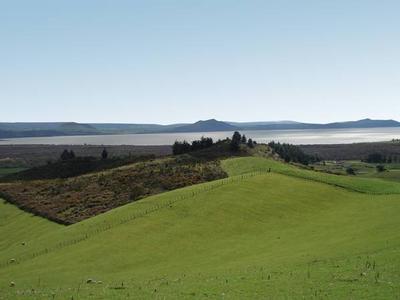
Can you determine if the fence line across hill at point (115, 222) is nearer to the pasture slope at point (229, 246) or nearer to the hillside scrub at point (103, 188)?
the pasture slope at point (229, 246)

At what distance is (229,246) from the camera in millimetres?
44406

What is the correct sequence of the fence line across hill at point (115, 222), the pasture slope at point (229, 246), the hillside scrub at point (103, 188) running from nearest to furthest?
the pasture slope at point (229, 246) → the fence line across hill at point (115, 222) → the hillside scrub at point (103, 188)

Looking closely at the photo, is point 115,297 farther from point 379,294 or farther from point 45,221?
point 45,221

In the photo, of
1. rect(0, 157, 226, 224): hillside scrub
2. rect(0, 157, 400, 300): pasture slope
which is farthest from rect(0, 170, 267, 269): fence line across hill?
rect(0, 157, 226, 224): hillside scrub

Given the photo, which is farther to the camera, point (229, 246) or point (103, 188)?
point (103, 188)

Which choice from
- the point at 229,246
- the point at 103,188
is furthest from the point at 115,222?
the point at 103,188

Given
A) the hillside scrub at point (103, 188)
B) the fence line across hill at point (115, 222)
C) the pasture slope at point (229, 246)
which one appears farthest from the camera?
the hillside scrub at point (103, 188)

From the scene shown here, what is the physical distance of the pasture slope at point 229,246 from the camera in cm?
2544

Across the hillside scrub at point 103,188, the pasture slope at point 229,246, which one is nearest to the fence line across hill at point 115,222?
the pasture slope at point 229,246

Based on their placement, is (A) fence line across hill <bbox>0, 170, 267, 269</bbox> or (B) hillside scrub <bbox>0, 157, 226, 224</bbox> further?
(B) hillside scrub <bbox>0, 157, 226, 224</bbox>

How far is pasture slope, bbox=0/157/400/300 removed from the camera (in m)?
25.4

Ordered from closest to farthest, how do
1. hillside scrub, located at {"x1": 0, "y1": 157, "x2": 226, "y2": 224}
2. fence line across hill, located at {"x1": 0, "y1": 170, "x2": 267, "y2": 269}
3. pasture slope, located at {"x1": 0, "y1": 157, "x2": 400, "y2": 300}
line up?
pasture slope, located at {"x1": 0, "y1": 157, "x2": 400, "y2": 300} < fence line across hill, located at {"x1": 0, "y1": 170, "x2": 267, "y2": 269} < hillside scrub, located at {"x1": 0, "y1": 157, "x2": 226, "y2": 224}

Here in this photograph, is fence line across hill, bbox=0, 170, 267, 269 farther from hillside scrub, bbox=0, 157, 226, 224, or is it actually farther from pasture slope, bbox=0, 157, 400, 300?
hillside scrub, bbox=0, 157, 226, 224

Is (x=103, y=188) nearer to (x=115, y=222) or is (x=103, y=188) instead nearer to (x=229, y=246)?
(x=115, y=222)
